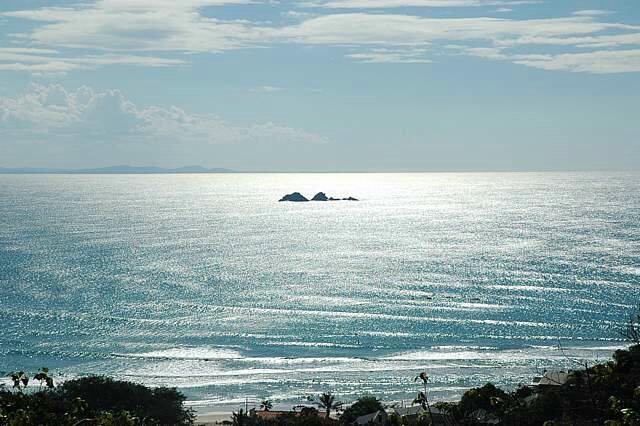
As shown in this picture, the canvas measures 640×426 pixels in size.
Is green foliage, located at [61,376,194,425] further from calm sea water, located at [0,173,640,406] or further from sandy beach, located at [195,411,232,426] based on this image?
calm sea water, located at [0,173,640,406]

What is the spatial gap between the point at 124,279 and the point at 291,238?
6026 centimetres

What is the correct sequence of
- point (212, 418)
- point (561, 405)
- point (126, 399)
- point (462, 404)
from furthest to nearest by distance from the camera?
point (212, 418)
point (126, 399)
point (462, 404)
point (561, 405)

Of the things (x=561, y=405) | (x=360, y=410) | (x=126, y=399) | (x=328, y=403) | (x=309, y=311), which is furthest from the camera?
(x=309, y=311)

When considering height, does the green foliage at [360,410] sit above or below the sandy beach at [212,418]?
above

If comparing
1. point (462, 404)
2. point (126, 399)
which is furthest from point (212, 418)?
point (462, 404)

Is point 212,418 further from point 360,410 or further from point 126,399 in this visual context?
point 360,410

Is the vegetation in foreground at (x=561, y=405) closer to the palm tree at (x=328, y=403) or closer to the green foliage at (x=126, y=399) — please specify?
the green foliage at (x=126, y=399)

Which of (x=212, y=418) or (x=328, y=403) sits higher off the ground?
(x=328, y=403)

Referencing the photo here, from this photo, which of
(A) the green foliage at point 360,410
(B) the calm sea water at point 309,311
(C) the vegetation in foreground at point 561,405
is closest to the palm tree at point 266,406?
(B) the calm sea water at point 309,311

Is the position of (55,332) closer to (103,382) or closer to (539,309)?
(103,382)

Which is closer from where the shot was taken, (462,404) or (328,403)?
(462,404)

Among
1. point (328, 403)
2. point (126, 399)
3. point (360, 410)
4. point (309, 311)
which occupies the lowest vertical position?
point (328, 403)

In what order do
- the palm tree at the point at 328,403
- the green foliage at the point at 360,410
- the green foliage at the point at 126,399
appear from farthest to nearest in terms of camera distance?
the palm tree at the point at 328,403, the green foliage at the point at 360,410, the green foliage at the point at 126,399

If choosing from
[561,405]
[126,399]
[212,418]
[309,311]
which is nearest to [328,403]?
[212,418]
